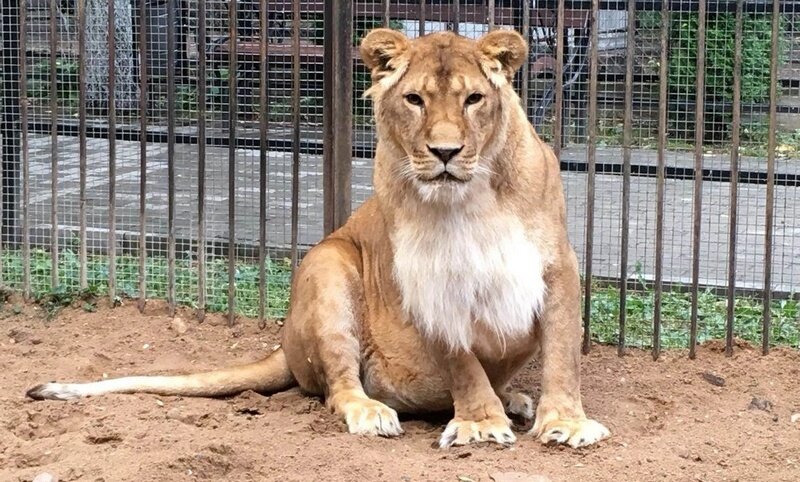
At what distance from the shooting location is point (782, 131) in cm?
786

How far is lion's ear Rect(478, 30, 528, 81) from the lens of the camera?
478 cm

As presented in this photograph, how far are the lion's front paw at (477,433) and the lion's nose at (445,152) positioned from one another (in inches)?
41.7

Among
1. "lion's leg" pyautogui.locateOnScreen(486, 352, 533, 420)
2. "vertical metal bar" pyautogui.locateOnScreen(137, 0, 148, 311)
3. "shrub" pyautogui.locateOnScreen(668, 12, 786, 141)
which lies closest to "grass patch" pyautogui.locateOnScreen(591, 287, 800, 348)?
"shrub" pyautogui.locateOnScreen(668, 12, 786, 141)

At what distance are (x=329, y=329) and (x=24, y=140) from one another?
265 centimetres

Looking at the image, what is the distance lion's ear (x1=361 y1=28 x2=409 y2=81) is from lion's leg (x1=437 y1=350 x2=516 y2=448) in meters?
1.20

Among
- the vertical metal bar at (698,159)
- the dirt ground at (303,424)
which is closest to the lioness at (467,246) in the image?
the dirt ground at (303,424)

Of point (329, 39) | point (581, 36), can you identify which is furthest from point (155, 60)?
point (581, 36)

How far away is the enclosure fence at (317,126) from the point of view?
625cm

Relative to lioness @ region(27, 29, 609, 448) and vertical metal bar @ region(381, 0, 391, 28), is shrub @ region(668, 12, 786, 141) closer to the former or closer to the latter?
vertical metal bar @ region(381, 0, 391, 28)

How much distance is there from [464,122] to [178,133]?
10.0 ft

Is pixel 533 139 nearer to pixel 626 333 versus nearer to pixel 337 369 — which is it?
pixel 337 369

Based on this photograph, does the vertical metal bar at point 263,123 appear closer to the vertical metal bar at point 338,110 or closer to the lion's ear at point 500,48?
the vertical metal bar at point 338,110

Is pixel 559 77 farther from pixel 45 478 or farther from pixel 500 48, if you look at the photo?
pixel 45 478

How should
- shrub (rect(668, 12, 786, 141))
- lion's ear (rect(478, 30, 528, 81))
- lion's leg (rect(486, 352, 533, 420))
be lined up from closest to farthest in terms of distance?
lion's ear (rect(478, 30, 528, 81)) → lion's leg (rect(486, 352, 533, 420)) → shrub (rect(668, 12, 786, 141))
